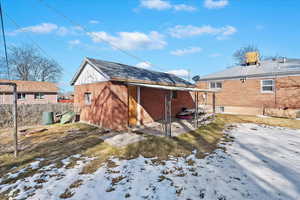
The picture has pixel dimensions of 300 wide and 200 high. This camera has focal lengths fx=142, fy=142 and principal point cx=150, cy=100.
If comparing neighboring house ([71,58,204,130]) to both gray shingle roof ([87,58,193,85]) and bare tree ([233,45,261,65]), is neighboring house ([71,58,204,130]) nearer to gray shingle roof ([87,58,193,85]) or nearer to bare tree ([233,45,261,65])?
gray shingle roof ([87,58,193,85])

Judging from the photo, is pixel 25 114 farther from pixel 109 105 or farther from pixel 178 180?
pixel 178 180

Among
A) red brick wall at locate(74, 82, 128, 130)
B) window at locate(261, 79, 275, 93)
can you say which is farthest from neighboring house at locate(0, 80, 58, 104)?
window at locate(261, 79, 275, 93)

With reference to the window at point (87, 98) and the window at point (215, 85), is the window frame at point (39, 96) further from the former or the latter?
the window at point (215, 85)

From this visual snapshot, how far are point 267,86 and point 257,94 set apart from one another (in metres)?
1.07

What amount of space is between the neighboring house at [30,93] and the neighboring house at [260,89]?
25276mm

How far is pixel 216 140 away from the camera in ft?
21.5

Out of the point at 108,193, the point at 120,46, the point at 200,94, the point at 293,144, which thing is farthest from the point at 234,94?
the point at 108,193

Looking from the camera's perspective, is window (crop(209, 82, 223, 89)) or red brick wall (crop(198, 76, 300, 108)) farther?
window (crop(209, 82, 223, 89))

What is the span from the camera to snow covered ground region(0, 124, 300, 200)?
9.78ft

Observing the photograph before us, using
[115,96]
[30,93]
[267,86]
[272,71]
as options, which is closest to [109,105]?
[115,96]

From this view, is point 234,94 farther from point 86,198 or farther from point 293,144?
point 86,198

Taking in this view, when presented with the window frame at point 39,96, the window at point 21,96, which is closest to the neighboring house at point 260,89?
the window frame at point 39,96

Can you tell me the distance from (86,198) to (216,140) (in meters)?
5.69

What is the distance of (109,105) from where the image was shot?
8.18 meters
